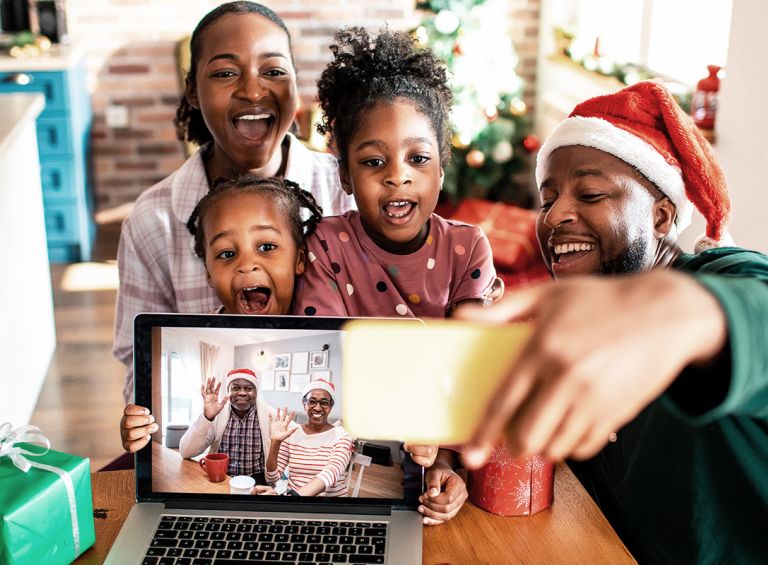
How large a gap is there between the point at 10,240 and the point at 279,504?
200cm

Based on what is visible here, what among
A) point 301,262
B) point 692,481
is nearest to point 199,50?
point 301,262

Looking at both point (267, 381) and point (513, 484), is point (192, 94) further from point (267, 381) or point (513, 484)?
point (513, 484)

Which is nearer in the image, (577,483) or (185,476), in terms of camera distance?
(185,476)

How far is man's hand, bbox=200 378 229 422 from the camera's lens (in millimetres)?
1124

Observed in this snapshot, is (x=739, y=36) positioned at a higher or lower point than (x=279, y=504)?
higher

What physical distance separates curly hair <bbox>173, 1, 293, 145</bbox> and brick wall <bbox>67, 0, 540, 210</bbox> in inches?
119

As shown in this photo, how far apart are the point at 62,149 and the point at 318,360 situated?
380 cm

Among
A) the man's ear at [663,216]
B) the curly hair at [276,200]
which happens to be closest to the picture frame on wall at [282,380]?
the curly hair at [276,200]

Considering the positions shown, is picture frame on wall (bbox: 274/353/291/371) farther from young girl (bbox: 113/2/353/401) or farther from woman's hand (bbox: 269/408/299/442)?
young girl (bbox: 113/2/353/401)

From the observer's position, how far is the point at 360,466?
44.5 inches

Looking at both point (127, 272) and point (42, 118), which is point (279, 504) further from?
point (42, 118)

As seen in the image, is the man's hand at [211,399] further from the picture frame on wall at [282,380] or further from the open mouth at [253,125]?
the open mouth at [253,125]

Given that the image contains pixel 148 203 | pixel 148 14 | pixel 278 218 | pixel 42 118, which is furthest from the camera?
pixel 148 14

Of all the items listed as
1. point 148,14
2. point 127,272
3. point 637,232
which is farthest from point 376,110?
point 148,14
